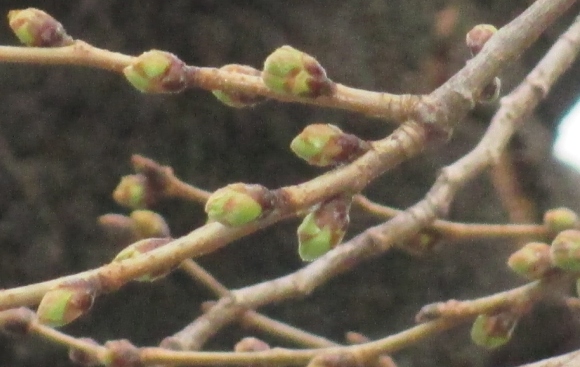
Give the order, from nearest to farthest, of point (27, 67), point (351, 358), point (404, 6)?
point (351, 358)
point (27, 67)
point (404, 6)

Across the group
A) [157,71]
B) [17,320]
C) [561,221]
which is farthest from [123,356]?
[561,221]

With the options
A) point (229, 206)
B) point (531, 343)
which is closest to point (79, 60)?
point (229, 206)

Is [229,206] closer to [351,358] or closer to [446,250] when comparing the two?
[351,358]

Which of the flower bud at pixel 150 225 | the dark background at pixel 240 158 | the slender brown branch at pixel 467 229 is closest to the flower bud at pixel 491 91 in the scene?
the slender brown branch at pixel 467 229

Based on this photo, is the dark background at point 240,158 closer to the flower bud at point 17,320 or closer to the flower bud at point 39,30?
the flower bud at point 17,320

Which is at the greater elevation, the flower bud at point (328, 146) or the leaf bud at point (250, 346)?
the flower bud at point (328, 146)

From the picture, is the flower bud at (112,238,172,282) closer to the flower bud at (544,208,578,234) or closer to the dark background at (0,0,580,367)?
the flower bud at (544,208,578,234)

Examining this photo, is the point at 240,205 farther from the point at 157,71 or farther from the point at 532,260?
the point at 532,260
